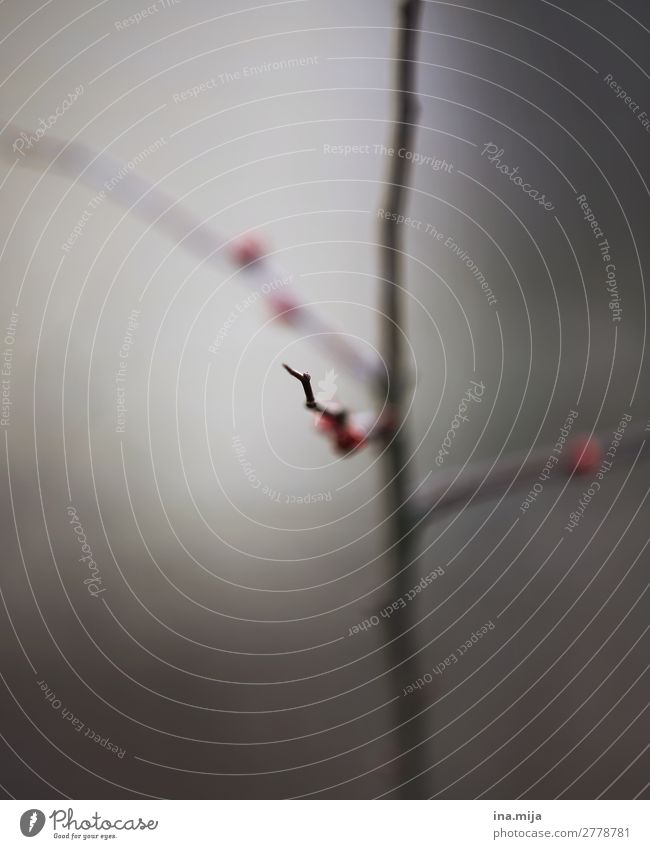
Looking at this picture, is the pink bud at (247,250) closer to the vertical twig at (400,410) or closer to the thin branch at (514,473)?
the vertical twig at (400,410)
